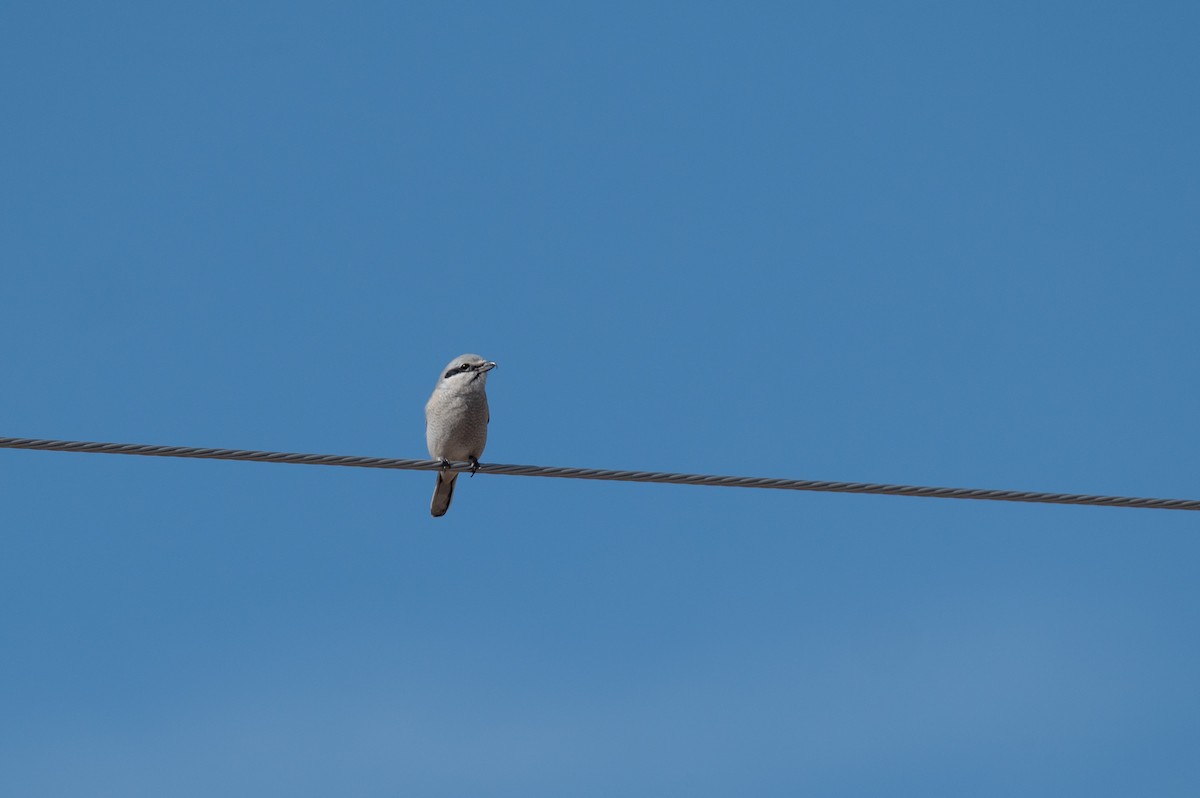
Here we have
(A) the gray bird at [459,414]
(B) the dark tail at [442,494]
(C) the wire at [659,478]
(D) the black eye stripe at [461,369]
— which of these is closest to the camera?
(C) the wire at [659,478]

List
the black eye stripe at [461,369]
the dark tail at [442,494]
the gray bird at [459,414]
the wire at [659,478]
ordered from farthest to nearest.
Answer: the dark tail at [442,494] → the black eye stripe at [461,369] → the gray bird at [459,414] → the wire at [659,478]

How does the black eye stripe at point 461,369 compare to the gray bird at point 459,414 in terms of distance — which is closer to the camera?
the gray bird at point 459,414

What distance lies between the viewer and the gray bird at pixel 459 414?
38.1 ft

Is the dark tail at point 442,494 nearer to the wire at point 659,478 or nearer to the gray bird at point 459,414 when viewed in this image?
the gray bird at point 459,414

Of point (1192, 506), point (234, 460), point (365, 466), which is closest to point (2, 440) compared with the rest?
point (234, 460)

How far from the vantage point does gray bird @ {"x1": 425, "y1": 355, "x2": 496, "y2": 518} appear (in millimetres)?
11617

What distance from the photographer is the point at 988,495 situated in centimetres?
818

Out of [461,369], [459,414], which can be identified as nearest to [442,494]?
[459,414]

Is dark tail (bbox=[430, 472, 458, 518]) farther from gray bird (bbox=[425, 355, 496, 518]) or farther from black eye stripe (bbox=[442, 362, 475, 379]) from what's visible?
black eye stripe (bbox=[442, 362, 475, 379])

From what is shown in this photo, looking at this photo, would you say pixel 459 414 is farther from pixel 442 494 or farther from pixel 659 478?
pixel 659 478

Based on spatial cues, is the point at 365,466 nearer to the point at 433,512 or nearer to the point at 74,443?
the point at 74,443

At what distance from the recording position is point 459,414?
11594 mm

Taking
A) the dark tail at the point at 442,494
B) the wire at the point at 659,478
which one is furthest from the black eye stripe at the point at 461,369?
the wire at the point at 659,478

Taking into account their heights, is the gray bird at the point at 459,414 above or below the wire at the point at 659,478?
above
